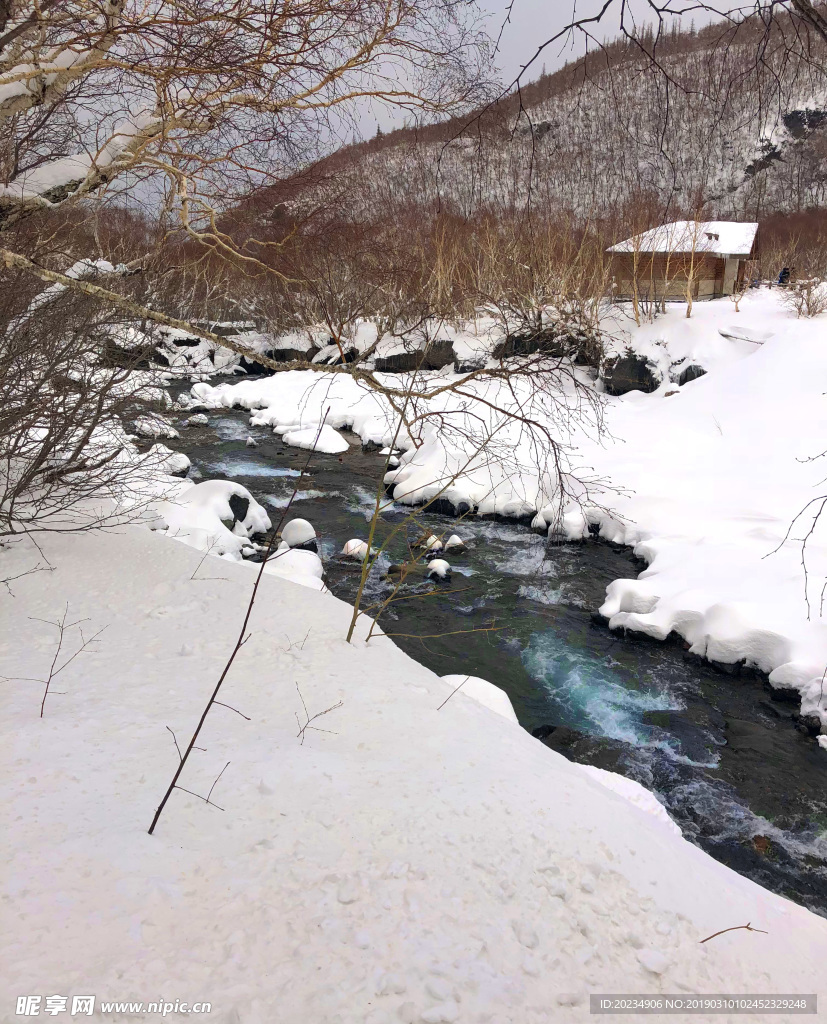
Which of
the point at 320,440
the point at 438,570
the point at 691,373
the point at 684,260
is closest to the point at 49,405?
the point at 438,570

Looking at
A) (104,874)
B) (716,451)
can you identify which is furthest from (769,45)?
(716,451)

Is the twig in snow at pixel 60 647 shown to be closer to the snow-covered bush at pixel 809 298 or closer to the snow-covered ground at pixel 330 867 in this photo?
the snow-covered ground at pixel 330 867

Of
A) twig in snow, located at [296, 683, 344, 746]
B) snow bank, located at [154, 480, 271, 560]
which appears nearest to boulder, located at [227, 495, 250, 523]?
snow bank, located at [154, 480, 271, 560]

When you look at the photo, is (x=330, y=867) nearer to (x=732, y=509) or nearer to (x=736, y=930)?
(x=736, y=930)

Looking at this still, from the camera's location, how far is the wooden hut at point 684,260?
2395 centimetres

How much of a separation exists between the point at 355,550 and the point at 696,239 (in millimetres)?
19445

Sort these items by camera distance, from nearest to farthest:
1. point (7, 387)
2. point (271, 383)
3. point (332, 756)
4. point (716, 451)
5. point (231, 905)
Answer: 1. point (231, 905)
2. point (332, 756)
3. point (7, 387)
4. point (716, 451)
5. point (271, 383)

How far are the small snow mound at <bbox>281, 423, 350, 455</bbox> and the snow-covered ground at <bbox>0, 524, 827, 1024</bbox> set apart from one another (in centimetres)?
1220

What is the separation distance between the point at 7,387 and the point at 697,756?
7.39 metres

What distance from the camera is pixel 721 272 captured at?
29.7 metres

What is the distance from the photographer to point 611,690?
24.4 feet

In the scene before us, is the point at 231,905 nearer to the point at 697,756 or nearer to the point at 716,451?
the point at 697,756

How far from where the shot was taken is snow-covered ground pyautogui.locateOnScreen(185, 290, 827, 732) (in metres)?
7.48

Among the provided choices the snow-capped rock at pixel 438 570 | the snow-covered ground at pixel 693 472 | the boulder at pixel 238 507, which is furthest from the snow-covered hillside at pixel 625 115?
the boulder at pixel 238 507
